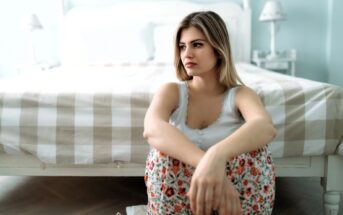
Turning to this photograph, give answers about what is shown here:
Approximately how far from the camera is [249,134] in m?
0.83

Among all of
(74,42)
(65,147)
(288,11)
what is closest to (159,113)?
(65,147)

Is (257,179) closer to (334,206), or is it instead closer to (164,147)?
(164,147)

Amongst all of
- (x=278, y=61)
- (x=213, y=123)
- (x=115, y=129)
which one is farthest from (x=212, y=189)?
(x=278, y=61)

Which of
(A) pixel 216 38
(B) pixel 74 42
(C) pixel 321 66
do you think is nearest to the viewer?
(A) pixel 216 38

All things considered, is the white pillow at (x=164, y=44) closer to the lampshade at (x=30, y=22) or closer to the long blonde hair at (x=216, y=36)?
the lampshade at (x=30, y=22)

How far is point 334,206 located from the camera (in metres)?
1.35

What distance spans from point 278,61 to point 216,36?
222 centimetres

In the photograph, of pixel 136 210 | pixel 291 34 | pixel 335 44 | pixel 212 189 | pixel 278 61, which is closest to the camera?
pixel 212 189

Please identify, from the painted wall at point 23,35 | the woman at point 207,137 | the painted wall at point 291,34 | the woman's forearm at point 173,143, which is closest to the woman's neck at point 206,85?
the woman at point 207,137

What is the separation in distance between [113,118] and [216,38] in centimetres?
61

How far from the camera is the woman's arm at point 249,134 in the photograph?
2.62ft

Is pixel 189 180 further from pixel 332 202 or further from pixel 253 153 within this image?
pixel 332 202

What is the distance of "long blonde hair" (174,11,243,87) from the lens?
95 centimetres

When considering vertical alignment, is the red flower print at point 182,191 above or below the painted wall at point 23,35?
below
